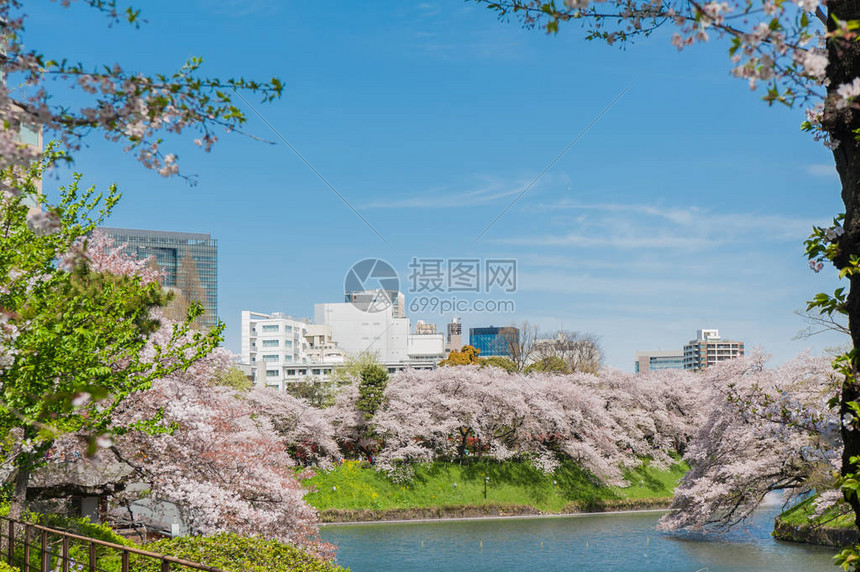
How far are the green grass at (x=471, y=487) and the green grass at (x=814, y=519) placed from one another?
9.08 m

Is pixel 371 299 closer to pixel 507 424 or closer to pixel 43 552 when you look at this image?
pixel 507 424

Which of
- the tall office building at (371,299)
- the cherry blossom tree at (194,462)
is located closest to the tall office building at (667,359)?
the tall office building at (371,299)

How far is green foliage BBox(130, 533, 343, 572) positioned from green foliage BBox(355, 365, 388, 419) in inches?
1056

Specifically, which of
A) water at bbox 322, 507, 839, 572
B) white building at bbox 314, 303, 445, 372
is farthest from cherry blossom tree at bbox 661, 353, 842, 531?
white building at bbox 314, 303, 445, 372

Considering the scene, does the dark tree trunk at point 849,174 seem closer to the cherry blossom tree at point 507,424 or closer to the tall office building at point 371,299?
the cherry blossom tree at point 507,424

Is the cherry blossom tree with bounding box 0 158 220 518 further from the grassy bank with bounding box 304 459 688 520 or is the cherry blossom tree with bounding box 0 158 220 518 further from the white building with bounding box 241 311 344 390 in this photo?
the white building with bounding box 241 311 344 390

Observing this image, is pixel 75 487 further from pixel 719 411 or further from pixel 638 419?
pixel 638 419

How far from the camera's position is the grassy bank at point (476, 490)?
99.4 feet

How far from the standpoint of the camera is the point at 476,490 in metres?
32.0

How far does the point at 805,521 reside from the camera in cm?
2241

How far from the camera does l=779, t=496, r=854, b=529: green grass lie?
1858cm

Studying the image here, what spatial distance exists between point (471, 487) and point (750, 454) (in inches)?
561

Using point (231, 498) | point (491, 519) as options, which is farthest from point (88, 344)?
point (491, 519)

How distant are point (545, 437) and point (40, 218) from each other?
3466cm
